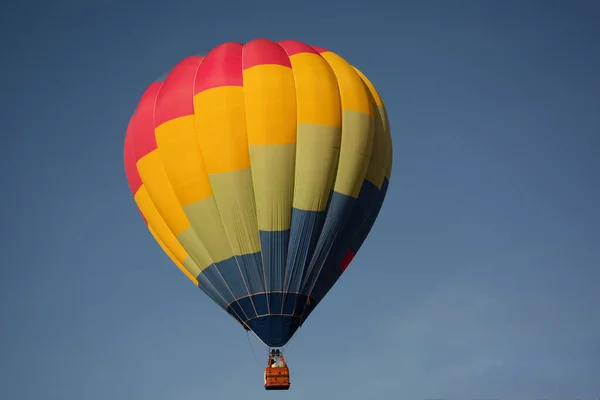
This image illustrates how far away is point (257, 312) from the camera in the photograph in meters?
27.0

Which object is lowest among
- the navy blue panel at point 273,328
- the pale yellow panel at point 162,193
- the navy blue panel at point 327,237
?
the navy blue panel at point 273,328

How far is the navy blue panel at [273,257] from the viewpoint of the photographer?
1059 inches

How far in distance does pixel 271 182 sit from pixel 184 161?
2208 millimetres

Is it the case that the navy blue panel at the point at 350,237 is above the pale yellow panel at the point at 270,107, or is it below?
below

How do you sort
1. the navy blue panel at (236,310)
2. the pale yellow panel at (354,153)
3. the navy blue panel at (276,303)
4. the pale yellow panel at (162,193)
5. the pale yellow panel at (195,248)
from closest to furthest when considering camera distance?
the navy blue panel at (276,303)
the navy blue panel at (236,310)
the pale yellow panel at (354,153)
the pale yellow panel at (195,248)
the pale yellow panel at (162,193)

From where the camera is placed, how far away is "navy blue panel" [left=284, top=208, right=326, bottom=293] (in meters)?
27.0

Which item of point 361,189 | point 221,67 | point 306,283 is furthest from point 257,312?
point 221,67

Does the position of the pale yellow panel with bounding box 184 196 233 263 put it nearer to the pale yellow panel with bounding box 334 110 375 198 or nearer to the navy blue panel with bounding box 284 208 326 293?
the navy blue panel with bounding box 284 208 326 293

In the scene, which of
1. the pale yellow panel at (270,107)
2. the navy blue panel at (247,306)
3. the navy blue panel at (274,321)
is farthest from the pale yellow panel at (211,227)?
the pale yellow panel at (270,107)

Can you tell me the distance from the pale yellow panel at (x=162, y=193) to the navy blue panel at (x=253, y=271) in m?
1.77

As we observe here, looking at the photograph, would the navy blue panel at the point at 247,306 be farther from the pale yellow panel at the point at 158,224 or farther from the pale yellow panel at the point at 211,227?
the pale yellow panel at the point at 158,224

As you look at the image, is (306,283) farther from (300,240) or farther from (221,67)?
(221,67)

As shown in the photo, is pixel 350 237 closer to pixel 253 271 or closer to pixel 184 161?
pixel 253 271

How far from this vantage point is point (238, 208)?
26891 millimetres
